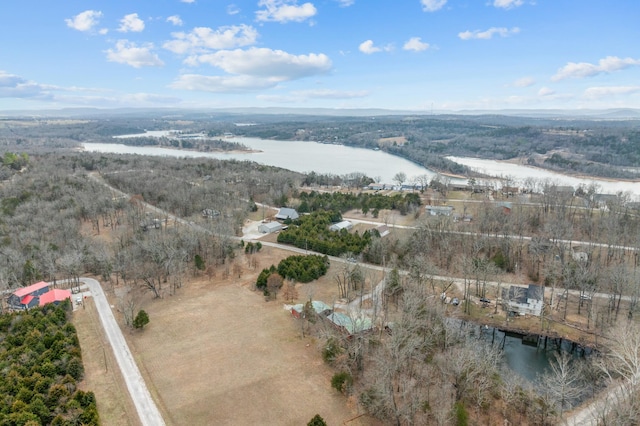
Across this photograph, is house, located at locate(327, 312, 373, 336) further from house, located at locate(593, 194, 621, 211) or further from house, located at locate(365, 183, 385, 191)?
house, located at locate(365, 183, 385, 191)

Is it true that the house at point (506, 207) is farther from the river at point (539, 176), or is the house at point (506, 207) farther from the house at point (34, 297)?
the house at point (34, 297)

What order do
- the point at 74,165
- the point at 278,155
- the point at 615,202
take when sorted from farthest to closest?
the point at 278,155 → the point at 74,165 → the point at 615,202

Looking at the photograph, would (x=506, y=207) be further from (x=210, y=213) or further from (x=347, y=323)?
(x=210, y=213)

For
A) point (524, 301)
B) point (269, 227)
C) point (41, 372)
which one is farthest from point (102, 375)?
point (524, 301)

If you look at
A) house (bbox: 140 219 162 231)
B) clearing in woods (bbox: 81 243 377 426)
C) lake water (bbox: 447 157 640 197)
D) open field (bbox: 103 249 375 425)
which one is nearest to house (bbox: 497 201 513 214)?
lake water (bbox: 447 157 640 197)

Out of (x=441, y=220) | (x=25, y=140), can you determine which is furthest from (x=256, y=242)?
(x=25, y=140)

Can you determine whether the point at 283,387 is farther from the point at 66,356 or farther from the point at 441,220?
the point at 441,220
